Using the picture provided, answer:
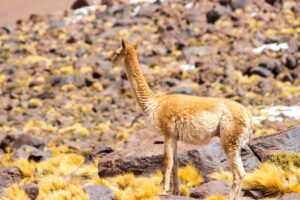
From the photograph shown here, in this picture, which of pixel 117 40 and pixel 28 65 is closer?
pixel 28 65

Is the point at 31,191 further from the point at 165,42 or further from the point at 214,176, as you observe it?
the point at 165,42

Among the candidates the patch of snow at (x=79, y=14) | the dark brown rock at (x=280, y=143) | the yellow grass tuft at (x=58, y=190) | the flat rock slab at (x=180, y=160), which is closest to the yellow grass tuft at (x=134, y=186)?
the flat rock slab at (x=180, y=160)

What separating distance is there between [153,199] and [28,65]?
30812mm

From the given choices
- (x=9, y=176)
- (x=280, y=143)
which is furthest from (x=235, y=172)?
(x=9, y=176)

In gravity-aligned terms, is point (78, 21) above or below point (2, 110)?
above

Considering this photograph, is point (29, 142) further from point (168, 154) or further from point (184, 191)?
point (168, 154)

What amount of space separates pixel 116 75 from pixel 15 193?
23.6 metres

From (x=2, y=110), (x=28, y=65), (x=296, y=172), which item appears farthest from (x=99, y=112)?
(x=296, y=172)

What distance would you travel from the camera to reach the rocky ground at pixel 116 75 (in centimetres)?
1585

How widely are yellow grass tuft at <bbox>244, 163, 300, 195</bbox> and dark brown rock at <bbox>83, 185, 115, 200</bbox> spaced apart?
7.25 feet

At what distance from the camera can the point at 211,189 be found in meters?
9.67

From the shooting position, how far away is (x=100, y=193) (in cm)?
978

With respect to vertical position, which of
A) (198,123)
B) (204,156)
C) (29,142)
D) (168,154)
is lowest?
(29,142)

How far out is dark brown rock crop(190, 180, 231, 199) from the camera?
377 inches
